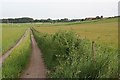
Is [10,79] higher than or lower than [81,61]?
lower

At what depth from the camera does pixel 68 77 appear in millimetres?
10828

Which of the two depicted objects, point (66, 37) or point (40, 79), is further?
point (66, 37)

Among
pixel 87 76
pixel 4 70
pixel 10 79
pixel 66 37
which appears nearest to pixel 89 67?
pixel 87 76

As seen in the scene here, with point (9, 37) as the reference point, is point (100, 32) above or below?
above

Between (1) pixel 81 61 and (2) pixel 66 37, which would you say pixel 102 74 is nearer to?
(1) pixel 81 61

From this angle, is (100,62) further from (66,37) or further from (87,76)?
(66,37)

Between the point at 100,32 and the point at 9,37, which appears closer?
the point at 100,32

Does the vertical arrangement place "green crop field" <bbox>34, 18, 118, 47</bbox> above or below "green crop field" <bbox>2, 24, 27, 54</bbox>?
above

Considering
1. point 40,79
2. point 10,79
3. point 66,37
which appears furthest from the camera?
point 66,37

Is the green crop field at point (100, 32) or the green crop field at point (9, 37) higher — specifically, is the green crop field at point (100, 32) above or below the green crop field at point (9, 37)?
above

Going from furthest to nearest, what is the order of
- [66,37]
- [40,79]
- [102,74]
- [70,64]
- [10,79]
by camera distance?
[66,37], [40,79], [10,79], [70,64], [102,74]

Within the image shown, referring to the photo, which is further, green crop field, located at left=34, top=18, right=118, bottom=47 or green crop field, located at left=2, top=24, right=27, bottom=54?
green crop field, located at left=2, top=24, right=27, bottom=54

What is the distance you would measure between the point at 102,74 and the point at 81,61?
894 millimetres

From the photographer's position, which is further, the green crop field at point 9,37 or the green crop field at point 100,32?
the green crop field at point 9,37
